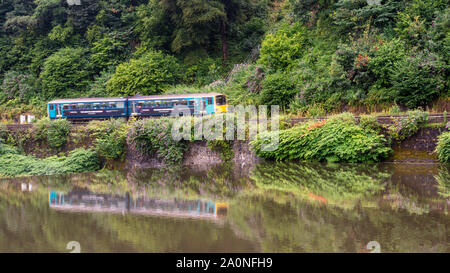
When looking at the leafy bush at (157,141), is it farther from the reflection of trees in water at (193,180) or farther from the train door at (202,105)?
the train door at (202,105)

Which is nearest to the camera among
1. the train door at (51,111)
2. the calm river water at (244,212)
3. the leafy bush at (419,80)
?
the calm river water at (244,212)

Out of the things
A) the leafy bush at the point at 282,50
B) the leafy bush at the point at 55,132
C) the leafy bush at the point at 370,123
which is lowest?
the leafy bush at the point at 55,132

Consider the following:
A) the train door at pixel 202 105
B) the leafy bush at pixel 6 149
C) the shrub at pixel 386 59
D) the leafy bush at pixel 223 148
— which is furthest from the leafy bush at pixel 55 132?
the shrub at pixel 386 59

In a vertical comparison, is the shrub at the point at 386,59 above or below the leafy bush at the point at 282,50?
below

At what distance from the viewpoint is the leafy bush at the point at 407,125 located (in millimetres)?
14328

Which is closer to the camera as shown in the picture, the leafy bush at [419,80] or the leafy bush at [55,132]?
the leafy bush at [419,80]

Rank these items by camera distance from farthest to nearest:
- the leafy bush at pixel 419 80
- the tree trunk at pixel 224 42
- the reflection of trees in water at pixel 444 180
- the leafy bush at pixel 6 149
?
1. the tree trunk at pixel 224 42
2. the leafy bush at pixel 6 149
3. the leafy bush at pixel 419 80
4. the reflection of trees in water at pixel 444 180

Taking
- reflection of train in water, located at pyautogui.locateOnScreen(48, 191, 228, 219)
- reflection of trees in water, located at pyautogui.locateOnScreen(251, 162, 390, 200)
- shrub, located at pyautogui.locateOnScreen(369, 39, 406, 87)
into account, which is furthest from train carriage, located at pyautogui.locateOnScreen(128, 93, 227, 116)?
reflection of train in water, located at pyautogui.locateOnScreen(48, 191, 228, 219)

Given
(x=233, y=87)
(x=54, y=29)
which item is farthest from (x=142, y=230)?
(x=54, y=29)

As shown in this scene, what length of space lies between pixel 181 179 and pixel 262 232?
6.93 meters

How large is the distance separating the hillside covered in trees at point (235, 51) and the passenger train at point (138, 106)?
Answer: 1.66 meters

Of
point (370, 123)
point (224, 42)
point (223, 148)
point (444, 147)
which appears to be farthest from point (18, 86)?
point (444, 147)

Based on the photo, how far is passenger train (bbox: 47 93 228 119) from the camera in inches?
A: 876

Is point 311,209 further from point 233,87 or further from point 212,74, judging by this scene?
point 212,74
